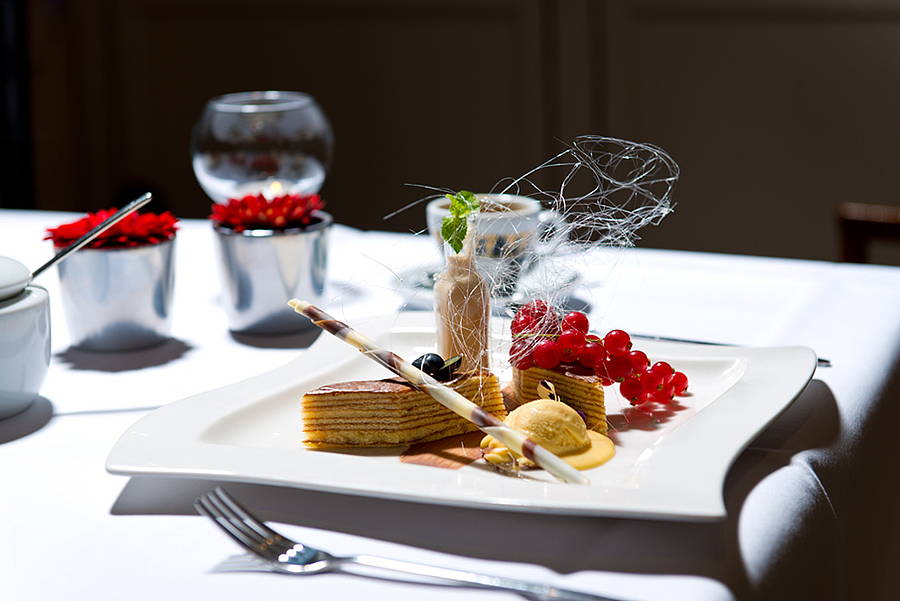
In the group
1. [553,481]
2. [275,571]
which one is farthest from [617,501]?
[275,571]

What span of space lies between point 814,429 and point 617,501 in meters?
0.27

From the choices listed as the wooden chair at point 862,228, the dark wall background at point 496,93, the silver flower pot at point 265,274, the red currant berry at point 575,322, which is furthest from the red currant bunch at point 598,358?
the dark wall background at point 496,93

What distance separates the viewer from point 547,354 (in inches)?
32.4

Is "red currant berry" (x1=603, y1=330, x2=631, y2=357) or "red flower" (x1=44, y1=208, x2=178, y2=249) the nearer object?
"red currant berry" (x1=603, y1=330, x2=631, y2=357)

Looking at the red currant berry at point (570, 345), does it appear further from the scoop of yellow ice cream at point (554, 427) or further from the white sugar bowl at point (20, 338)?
the white sugar bowl at point (20, 338)

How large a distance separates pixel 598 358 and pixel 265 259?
44 centimetres

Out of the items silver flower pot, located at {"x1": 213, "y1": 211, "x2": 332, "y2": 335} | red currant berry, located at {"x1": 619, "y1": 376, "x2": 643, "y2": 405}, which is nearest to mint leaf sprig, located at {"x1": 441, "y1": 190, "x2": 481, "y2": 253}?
red currant berry, located at {"x1": 619, "y1": 376, "x2": 643, "y2": 405}

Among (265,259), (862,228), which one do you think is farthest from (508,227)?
(862,228)

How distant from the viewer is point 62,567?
631mm

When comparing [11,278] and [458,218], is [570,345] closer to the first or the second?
[458,218]

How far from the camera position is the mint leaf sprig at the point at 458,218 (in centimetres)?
87

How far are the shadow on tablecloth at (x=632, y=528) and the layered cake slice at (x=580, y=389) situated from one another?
0.11 meters

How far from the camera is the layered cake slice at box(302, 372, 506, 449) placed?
2.55ft

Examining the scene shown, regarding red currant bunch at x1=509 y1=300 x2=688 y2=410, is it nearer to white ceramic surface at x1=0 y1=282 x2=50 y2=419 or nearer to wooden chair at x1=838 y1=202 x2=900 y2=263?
white ceramic surface at x1=0 y1=282 x2=50 y2=419
